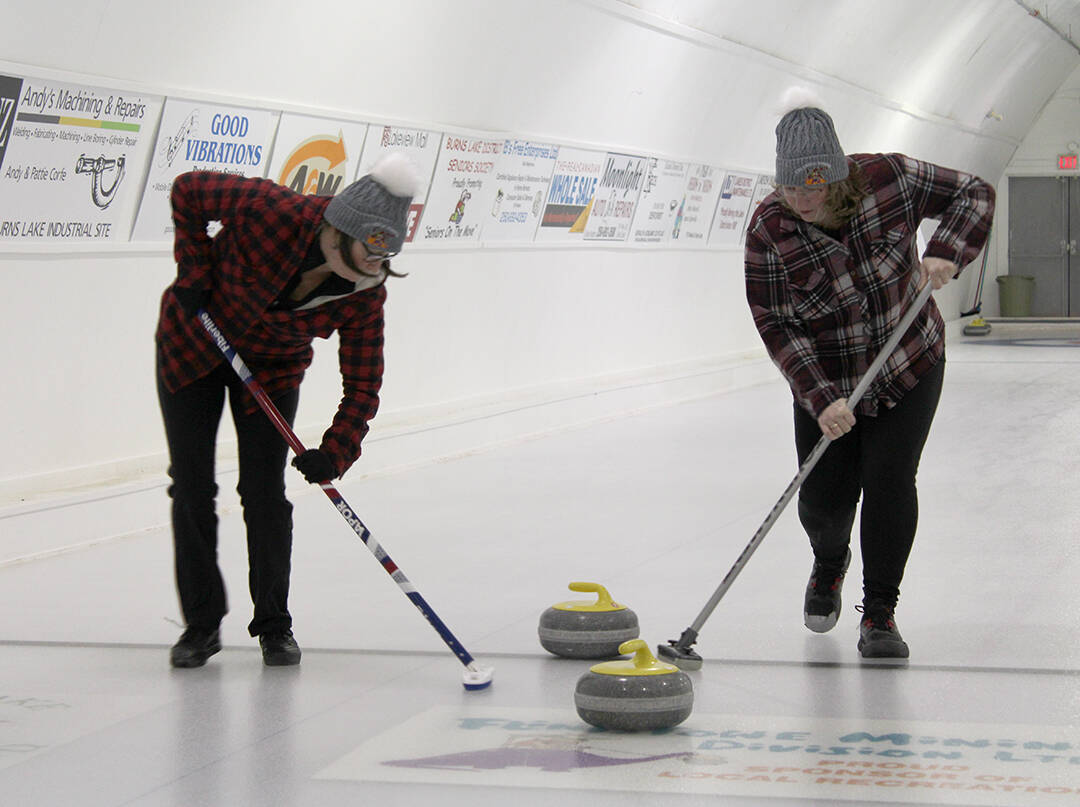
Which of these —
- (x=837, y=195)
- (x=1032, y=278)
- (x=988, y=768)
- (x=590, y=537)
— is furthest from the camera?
(x=1032, y=278)

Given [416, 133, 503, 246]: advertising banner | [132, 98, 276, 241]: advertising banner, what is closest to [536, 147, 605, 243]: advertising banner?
[416, 133, 503, 246]: advertising banner

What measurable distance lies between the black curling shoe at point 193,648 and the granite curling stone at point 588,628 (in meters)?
0.94

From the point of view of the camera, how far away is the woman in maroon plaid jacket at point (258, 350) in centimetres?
392

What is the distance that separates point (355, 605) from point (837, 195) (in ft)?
7.28

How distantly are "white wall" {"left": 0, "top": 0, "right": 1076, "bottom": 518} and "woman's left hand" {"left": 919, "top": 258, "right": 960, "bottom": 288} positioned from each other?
588 millimetres

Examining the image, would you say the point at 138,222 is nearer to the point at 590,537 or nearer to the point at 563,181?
the point at 590,537

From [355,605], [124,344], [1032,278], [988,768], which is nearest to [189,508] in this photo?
[355,605]

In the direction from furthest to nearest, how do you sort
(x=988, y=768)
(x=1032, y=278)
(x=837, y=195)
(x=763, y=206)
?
(x=1032, y=278) < (x=763, y=206) < (x=837, y=195) < (x=988, y=768)

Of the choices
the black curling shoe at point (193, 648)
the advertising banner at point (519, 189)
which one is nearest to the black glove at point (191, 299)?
the black curling shoe at point (193, 648)

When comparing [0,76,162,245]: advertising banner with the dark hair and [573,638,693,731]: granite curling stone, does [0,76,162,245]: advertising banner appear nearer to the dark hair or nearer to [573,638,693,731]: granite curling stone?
the dark hair

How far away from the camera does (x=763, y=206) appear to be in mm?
4137

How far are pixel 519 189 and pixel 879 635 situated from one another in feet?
21.7

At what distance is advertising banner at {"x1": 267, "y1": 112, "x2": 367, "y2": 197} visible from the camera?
7781 mm

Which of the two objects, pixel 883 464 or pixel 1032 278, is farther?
pixel 1032 278
